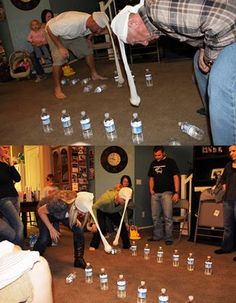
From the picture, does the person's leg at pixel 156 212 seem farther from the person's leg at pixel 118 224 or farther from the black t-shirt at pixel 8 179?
the black t-shirt at pixel 8 179

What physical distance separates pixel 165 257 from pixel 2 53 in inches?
71.6

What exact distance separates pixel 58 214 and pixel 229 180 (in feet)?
1.55

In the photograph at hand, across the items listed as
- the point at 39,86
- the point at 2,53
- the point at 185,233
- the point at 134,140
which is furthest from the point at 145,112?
the point at 2,53

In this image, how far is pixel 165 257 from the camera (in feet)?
4.20

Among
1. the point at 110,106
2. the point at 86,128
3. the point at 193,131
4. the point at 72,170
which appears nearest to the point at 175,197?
the point at 72,170

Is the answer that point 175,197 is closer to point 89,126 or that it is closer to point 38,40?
point 89,126

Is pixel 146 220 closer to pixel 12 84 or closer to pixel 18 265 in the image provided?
pixel 18 265

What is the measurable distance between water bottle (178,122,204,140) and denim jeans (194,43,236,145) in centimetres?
46

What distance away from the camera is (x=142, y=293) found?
1.27 meters

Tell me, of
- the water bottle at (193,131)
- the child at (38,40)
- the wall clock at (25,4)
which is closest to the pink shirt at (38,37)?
the child at (38,40)


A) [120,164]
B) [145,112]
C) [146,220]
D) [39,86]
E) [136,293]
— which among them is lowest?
[136,293]

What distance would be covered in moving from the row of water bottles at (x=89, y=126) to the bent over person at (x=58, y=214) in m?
0.37

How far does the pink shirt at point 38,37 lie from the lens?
232 cm

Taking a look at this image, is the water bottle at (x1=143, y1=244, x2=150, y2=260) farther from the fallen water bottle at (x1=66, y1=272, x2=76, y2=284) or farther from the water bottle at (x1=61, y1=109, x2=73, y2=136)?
the water bottle at (x1=61, y1=109, x2=73, y2=136)
